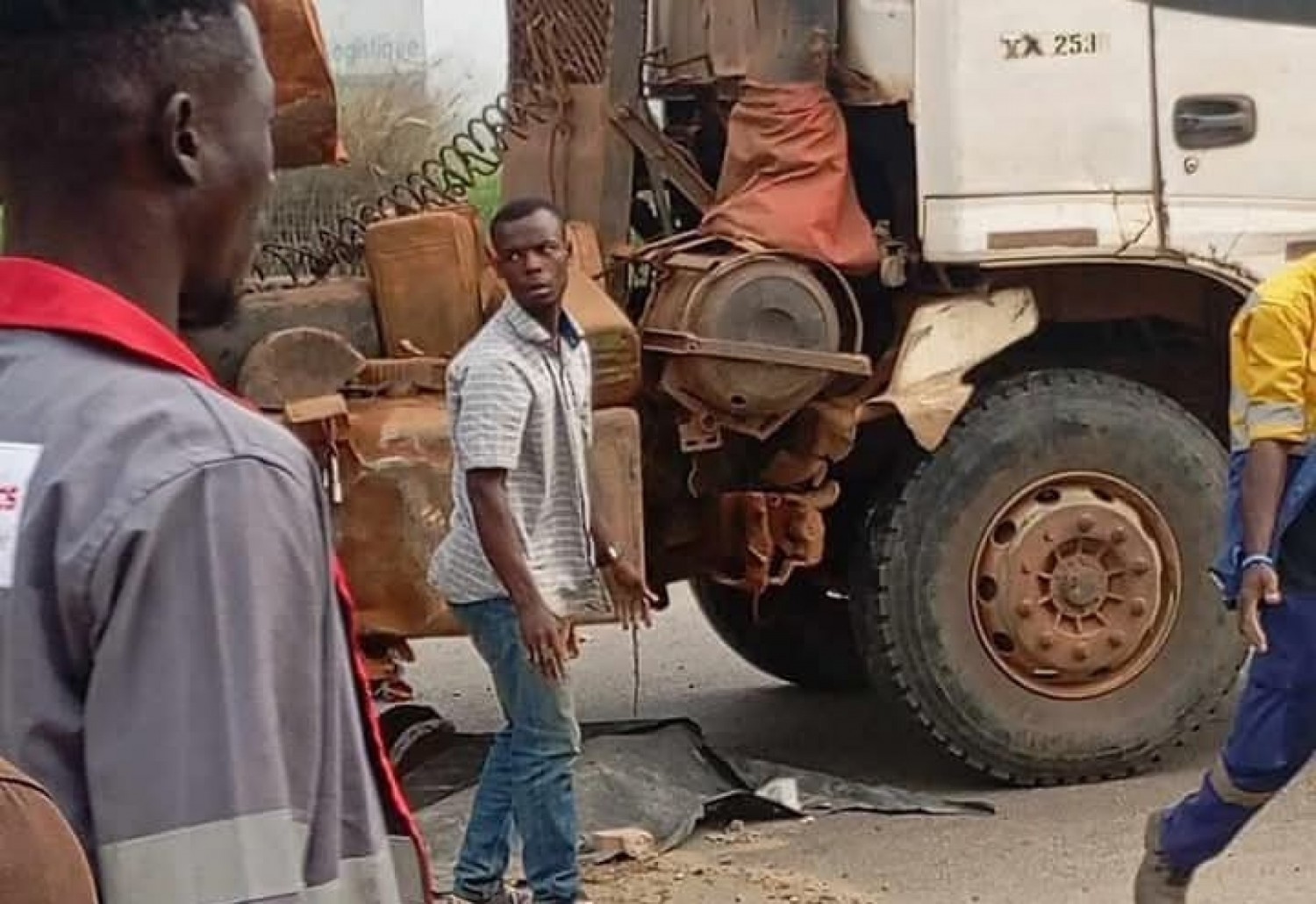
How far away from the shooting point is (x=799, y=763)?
7352mm

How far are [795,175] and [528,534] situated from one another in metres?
1.50

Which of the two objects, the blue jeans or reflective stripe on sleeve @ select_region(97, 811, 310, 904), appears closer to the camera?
reflective stripe on sleeve @ select_region(97, 811, 310, 904)

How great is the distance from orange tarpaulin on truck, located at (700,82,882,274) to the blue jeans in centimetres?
144

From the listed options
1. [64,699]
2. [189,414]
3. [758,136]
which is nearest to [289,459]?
[189,414]

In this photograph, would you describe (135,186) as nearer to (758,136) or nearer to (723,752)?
(758,136)

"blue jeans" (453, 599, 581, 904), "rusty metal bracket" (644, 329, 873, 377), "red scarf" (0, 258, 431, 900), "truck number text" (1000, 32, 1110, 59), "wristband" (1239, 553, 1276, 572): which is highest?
"red scarf" (0, 258, 431, 900)

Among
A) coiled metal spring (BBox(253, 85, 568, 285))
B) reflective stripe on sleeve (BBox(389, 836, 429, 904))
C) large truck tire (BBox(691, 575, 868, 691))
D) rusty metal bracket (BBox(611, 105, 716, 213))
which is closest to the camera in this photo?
reflective stripe on sleeve (BBox(389, 836, 429, 904))

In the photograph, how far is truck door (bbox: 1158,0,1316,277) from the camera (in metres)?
6.66

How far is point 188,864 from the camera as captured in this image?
66.1 inches

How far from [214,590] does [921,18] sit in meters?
5.00

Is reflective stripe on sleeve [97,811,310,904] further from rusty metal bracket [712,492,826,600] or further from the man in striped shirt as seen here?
rusty metal bracket [712,492,826,600]

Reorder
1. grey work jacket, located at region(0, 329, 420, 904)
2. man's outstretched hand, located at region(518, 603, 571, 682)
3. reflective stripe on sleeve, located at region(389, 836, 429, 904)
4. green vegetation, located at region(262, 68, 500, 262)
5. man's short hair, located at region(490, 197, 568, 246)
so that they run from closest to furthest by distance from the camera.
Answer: grey work jacket, located at region(0, 329, 420, 904)
reflective stripe on sleeve, located at region(389, 836, 429, 904)
man's outstretched hand, located at region(518, 603, 571, 682)
man's short hair, located at region(490, 197, 568, 246)
green vegetation, located at region(262, 68, 500, 262)

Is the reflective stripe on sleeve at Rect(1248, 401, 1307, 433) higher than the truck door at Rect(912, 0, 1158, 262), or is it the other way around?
the truck door at Rect(912, 0, 1158, 262)

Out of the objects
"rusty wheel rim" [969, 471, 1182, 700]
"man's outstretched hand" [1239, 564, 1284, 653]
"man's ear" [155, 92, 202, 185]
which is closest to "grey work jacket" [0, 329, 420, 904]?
"man's ear" [155, 92, 202, 185]
